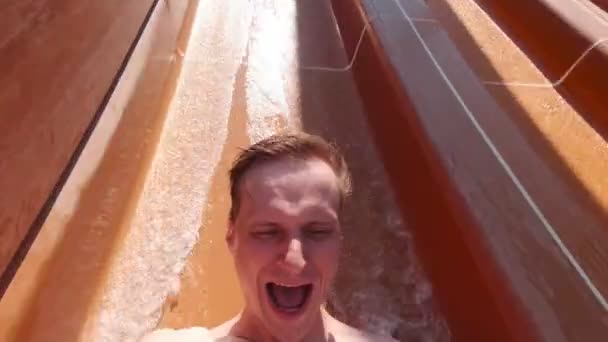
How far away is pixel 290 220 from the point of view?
0.97 meters

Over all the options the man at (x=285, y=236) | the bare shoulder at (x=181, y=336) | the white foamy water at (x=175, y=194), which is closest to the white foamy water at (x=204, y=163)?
the white foamy water at (x=175, y=194)

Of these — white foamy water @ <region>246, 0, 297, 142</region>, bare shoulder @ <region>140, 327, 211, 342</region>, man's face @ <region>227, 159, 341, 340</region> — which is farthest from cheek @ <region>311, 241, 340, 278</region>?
white foamy water @ <region>246, 0, 297, 142</region>

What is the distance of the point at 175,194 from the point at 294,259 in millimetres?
704

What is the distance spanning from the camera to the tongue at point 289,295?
94 centimetres

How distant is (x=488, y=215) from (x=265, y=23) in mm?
1491

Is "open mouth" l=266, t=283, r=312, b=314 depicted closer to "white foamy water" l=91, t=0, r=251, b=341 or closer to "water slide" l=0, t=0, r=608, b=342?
"water slide" l=0, t=0, r=608, b=342

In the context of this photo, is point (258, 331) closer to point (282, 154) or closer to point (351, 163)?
point (282, 154)

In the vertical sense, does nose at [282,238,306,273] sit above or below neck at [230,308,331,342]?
above

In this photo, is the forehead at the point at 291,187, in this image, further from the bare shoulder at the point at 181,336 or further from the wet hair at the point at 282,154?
the bare shoulder at the point at 181,336

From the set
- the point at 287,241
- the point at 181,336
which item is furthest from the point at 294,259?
the point at 181,336

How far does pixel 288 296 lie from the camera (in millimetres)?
947

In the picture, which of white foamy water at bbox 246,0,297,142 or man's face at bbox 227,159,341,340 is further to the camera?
white foamy water at bbox 246,0,297,142

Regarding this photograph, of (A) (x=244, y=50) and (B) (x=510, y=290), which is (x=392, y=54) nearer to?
(A) (x=244, y=50)

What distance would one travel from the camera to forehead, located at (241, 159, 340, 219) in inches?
38.8
